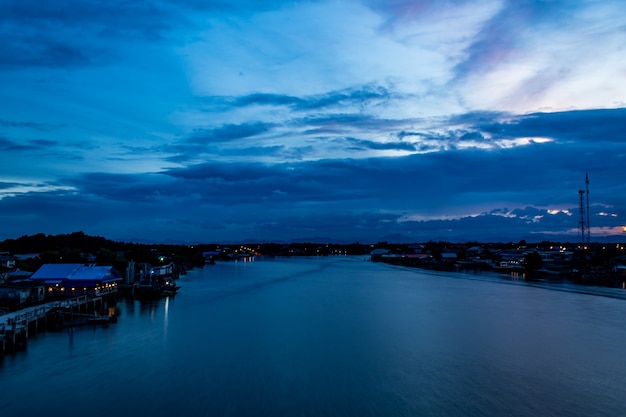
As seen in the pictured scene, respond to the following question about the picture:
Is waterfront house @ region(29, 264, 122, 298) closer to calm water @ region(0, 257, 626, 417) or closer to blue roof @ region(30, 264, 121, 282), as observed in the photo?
blue roof @ region(30, 264, 121, 282)

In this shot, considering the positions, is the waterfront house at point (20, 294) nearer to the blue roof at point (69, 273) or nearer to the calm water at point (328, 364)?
the blue roof at point (69, 273)

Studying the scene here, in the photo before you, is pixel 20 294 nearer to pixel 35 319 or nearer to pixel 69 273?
pixel 35 319

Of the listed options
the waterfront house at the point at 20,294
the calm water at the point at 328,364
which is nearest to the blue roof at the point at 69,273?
the waterfront house at the point at 20,294

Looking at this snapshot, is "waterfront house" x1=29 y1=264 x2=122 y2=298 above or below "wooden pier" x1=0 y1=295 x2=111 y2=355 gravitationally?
above

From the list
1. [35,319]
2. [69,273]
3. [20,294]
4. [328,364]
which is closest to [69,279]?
[69,273]

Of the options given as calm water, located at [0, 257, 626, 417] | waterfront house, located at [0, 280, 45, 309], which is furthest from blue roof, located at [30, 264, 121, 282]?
calm water, located at [0, 257, 626, 417]

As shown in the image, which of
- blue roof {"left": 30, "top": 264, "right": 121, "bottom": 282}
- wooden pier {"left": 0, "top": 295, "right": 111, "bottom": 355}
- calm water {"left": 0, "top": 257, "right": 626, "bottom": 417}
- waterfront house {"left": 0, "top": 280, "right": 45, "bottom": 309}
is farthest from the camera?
blue roof {"left": 30, "top": 264, "right": 121, "bottom": 282}
